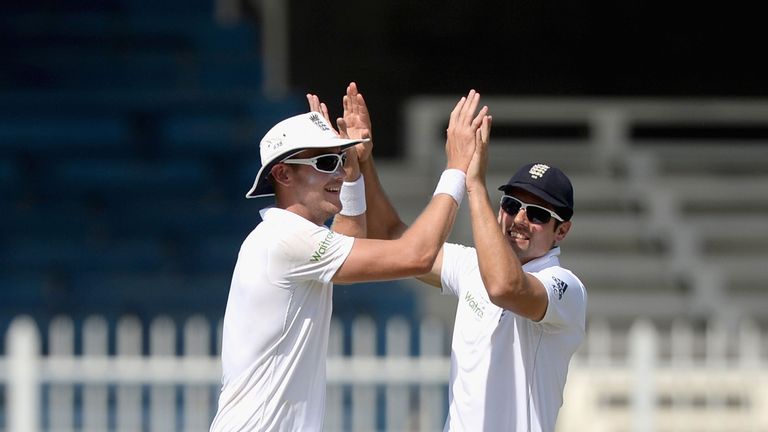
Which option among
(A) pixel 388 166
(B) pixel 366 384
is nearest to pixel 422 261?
(B) pixel 366 384

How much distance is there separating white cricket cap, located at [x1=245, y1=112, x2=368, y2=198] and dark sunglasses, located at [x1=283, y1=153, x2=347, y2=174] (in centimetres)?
4

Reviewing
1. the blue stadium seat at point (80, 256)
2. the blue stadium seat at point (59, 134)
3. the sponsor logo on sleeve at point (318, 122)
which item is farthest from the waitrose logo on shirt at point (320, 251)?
the blue stadium seat at point (59, 134)

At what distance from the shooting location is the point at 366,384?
923 centimetres

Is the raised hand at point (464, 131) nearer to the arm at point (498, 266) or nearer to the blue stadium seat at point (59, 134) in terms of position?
the arm at point (498, 266)

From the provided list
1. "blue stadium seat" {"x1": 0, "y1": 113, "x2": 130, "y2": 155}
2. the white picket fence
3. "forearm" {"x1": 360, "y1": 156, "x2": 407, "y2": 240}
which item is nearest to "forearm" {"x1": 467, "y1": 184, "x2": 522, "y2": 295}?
"forearm" {"x1": 360, "y1": 156, "x2": 407, "y2": 240}

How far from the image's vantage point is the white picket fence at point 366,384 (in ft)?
29.7

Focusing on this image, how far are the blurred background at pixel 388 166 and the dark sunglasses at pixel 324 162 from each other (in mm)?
4330

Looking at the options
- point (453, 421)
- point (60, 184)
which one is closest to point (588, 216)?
point (60, 184)

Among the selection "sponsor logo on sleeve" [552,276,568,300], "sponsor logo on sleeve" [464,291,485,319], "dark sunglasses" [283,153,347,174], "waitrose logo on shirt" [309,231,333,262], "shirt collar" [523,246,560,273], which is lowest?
"sponsor logo on sleeve" [464,291,485,319]

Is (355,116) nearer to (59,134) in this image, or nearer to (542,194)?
(542,194)

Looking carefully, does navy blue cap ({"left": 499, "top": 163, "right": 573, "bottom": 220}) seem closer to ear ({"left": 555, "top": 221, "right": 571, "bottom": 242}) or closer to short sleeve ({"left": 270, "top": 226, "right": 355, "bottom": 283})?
ear ({"left": 555, "top": 221, "right": 571, "bottom": 242})

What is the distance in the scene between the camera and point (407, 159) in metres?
12.9

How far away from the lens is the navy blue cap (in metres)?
4.90

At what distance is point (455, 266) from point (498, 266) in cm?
69
